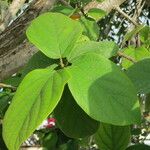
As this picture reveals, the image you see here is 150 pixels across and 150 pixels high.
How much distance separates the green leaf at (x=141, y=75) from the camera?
60 centimetres

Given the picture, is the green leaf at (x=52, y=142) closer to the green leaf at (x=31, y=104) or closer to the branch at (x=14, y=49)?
the branch at (x=14, y=49)

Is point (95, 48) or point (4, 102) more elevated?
point (95, 48)

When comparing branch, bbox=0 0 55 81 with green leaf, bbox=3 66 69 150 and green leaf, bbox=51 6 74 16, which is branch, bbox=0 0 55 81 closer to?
green leaf, bbox=51 6 74 16

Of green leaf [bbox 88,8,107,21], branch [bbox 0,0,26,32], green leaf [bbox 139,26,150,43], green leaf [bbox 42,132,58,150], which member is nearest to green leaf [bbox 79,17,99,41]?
green leaf [bbox 88,8,107,21]

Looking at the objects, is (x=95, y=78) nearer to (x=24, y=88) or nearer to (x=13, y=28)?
(x=24, y=88)

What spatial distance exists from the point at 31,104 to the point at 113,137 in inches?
7.3

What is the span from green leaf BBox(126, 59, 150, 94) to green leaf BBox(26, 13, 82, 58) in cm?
10

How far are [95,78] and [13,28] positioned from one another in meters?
0.62

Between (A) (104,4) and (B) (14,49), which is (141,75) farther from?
(A) (104,4)

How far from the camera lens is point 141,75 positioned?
0.62 metres

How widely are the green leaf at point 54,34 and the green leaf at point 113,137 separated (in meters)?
0.15

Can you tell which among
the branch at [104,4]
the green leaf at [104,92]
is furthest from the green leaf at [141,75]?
the branch at [104,4]

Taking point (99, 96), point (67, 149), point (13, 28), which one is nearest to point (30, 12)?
point (13, 28)

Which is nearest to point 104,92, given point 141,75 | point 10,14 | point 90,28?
point 141,75
